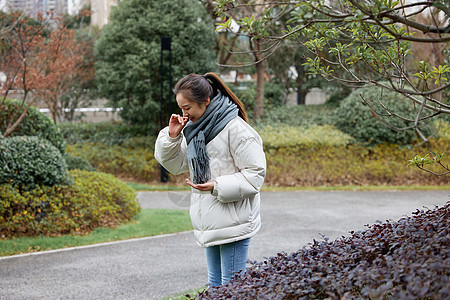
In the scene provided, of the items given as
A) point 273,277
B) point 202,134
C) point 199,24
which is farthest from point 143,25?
point 273,277

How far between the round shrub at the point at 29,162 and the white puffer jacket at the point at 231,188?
3797 mm

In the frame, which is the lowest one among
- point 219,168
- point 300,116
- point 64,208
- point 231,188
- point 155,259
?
point 155,259

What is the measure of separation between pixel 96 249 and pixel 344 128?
28.0 feet

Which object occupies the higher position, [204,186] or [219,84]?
[219,84]

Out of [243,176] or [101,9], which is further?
[101,9]

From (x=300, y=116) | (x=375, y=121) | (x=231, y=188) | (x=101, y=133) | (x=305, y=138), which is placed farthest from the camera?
(x=101, y=133)

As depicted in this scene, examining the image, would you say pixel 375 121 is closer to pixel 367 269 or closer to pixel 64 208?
pixel 64 208

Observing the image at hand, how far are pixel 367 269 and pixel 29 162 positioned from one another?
517 centimetres

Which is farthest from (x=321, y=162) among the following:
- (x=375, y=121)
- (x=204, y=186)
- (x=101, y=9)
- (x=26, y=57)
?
(x=101, y=9)

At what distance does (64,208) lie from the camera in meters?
6.55

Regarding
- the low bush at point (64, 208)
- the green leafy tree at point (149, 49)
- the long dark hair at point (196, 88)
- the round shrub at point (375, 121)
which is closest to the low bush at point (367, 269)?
the long dark hair at point (196, 88)

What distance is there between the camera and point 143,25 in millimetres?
12531

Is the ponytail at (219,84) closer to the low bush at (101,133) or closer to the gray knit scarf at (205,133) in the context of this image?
the gray knit scarf at (205,133)

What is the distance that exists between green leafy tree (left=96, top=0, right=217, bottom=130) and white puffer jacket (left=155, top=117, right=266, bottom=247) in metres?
9.59
